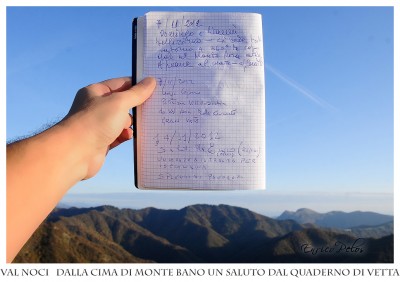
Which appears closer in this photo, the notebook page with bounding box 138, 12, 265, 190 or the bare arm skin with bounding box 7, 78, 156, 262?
the bare arm skin with bounding box 7, 78, 156, 262

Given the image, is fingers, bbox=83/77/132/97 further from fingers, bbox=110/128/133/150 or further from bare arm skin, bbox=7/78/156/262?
fingers, bbox=110/128/133/150

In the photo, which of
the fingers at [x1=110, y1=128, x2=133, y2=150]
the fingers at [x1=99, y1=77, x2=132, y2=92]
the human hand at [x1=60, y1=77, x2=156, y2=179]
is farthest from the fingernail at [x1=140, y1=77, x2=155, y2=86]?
the fingers at [x1=110, y1=128, x2=133, y2=150]

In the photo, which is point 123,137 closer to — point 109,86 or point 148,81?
point 109,86

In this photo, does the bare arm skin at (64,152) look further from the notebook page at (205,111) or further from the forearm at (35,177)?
the notebook page at (205,111)

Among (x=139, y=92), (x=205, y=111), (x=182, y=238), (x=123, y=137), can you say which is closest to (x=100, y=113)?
(x=139, y=92)

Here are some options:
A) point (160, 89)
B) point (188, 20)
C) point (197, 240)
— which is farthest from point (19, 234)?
point (197, 240)

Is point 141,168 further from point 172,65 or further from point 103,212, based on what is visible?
point 103,212
